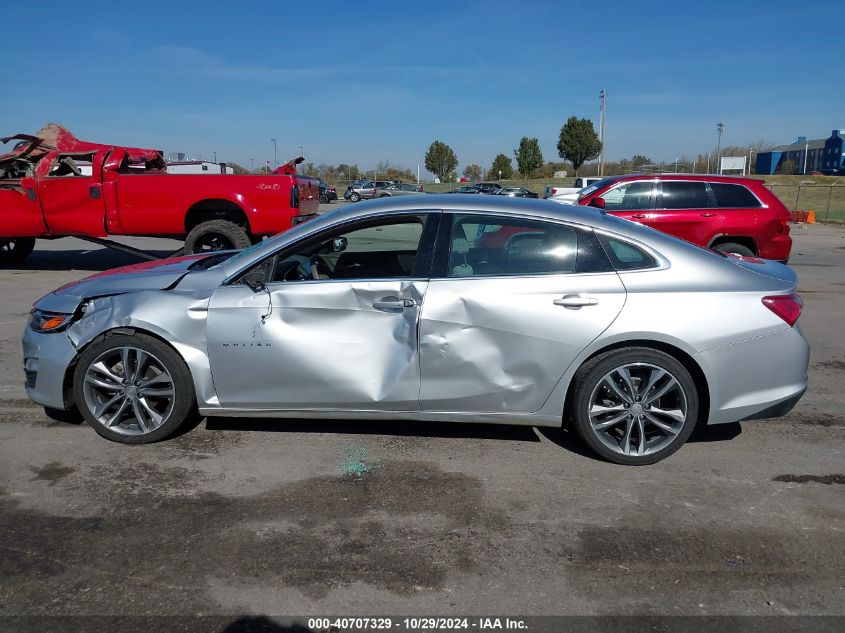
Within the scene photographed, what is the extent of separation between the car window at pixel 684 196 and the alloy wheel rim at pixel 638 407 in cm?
673

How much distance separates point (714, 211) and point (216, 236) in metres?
7.42

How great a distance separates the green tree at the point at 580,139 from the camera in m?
74.2

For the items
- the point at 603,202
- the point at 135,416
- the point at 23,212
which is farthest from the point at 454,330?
the point at 23,212

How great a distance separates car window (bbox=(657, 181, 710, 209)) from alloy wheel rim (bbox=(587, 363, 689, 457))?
6.73 metres

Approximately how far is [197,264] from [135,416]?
3.74ft

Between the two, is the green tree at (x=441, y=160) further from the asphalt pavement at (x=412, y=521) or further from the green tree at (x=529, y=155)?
the asphalt pavement at (x=412, y=521)

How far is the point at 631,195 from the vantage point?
34.2 ft

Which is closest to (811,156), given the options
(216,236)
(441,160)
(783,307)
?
(441,160)

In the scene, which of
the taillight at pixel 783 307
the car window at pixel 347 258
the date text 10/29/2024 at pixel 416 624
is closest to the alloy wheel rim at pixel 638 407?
the taillight at pixel 783 307

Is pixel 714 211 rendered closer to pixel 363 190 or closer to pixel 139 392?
pixel 139 392

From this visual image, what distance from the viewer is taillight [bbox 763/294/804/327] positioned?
13.5 ft

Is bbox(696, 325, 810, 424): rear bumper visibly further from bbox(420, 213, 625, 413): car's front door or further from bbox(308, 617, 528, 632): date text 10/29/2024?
bbox(308, 617, 528, 632): date text 10/29/2024

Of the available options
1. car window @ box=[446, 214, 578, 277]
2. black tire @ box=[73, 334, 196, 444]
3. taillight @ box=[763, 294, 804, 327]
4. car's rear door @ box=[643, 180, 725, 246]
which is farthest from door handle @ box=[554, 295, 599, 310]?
car's rear door @ box=[643, 180, 725, 246]

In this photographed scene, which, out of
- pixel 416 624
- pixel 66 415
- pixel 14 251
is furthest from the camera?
pixel 14 251
